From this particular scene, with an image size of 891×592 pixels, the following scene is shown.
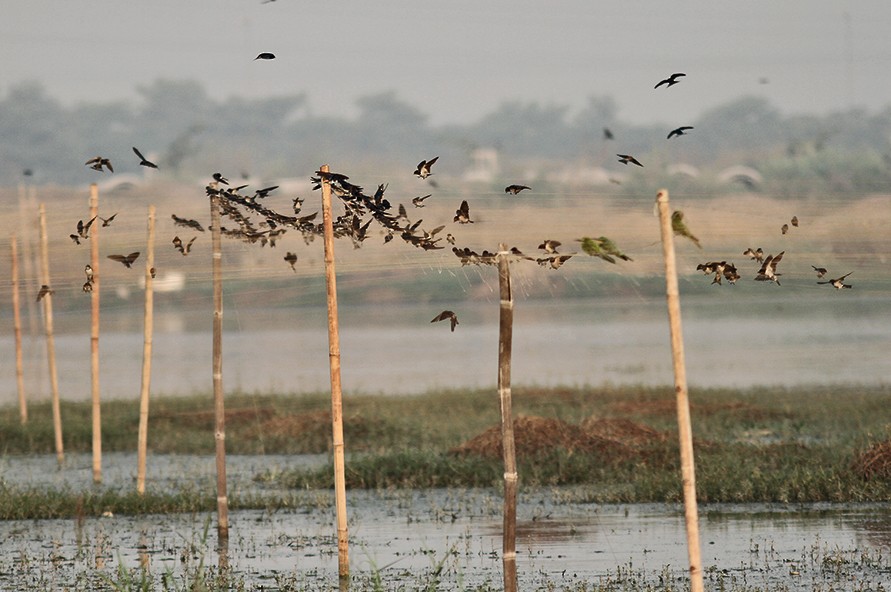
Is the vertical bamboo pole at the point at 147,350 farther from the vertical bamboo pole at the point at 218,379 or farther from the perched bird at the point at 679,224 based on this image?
the perched bird at the point at 679,224

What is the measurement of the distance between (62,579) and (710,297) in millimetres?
89549

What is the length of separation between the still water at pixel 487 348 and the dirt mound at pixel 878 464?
361 inches

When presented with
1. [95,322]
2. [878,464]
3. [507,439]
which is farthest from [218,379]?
[878,464]

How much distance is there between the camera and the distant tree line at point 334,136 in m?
139

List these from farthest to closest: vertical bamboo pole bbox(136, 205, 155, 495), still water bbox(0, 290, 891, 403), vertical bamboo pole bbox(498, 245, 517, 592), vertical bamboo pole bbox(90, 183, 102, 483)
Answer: still water bbox(0, 290, 891, 403)
vertical bamboo pole bbox(90, 183, 102, 483)
vertical bamboo pole bbox(136, 205, 155, 495)
vertical bamboo pole bbox(498, 245, 517, 592)

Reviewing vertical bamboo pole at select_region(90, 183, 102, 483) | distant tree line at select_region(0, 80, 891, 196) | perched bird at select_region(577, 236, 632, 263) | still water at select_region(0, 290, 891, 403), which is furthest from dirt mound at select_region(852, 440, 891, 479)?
distant tree line at select_region(0, 80, 891, 196)

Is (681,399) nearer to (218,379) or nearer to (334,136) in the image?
(218,379)

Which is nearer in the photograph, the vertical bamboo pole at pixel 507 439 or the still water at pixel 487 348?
the vertical bamboo pole at pixel 507 439

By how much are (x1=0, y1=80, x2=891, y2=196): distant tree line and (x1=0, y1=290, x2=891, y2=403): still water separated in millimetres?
35375

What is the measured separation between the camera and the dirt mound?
17.9m

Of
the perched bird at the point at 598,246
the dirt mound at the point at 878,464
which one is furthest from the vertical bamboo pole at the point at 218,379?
the dirt mound at the point at 878,464

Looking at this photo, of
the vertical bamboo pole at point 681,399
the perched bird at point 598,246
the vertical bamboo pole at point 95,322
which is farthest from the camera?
the vertical bamboo pole at point 95,322

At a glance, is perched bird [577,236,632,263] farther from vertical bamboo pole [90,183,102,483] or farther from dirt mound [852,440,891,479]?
vertical bamboo pole [90,183,102,483]

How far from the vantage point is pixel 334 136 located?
16238 cm
